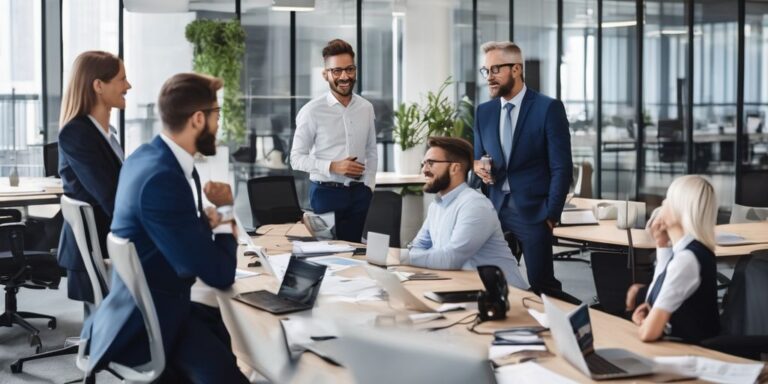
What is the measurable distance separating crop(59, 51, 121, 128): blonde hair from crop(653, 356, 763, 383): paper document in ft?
9.31

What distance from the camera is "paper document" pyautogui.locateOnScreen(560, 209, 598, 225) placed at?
6.86m

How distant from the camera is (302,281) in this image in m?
3.69

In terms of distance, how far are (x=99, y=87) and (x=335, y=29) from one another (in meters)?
7.58

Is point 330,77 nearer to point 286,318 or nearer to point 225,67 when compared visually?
point 286,318

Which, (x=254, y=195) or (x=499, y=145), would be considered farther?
(x=254, y=195)

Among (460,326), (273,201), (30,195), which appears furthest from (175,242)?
(30,195)

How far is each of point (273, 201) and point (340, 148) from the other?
3.37ft

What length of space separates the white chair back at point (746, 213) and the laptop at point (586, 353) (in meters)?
5.89

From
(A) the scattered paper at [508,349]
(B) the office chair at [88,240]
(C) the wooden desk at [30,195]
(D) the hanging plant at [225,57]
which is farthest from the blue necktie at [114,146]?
(D) the hanging plant at [225,57]

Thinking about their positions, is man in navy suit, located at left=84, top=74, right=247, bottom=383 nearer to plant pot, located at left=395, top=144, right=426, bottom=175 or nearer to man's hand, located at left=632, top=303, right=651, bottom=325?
man's hand, located at left=632, top=303, right=651, bottom=325

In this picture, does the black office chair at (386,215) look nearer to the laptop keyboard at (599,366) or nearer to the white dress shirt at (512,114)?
the white dress shirt at (512,114)

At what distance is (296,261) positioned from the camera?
3.74 meters

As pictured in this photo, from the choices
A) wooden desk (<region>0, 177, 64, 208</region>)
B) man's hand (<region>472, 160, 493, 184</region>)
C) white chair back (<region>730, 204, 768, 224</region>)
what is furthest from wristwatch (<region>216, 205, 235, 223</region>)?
white chair back (<region>730, 204, 768, 224</region>)

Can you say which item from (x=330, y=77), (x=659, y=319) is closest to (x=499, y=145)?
(x=330, y=77)
